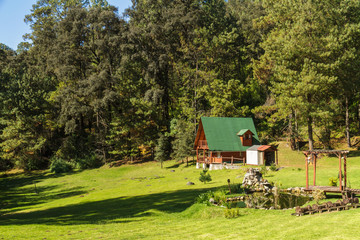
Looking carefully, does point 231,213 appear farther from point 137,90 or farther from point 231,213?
point 137,90

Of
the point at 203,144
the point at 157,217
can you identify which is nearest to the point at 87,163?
the point at 203,144

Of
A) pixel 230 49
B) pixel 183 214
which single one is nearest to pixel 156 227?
pixel 183 214

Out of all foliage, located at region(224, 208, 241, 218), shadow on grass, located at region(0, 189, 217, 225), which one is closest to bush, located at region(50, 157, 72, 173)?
shadow on grass, located at region(0, 189, 217, 225)

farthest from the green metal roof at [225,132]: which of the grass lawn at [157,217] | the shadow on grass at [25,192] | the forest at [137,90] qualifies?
the shadow on grass at [25,192]

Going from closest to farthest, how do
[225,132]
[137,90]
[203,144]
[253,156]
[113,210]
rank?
[113,210]
[253,156]
[225,132]
[203,144]
[137,90]

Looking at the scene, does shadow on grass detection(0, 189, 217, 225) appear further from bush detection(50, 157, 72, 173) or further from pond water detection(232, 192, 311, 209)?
bush detection(50, 157, 72, 173)

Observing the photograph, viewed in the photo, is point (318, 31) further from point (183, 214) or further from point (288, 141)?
point (183, 214)

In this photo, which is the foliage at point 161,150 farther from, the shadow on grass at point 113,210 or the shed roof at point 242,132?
the shadow on grass at point 113,210

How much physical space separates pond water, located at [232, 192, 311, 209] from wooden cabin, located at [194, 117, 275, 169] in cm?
1843

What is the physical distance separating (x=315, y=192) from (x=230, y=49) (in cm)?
4699

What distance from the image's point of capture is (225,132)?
4578cm

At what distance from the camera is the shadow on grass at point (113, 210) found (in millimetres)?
20844

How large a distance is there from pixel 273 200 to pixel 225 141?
2308 cm

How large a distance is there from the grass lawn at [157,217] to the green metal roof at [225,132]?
22.3ft
